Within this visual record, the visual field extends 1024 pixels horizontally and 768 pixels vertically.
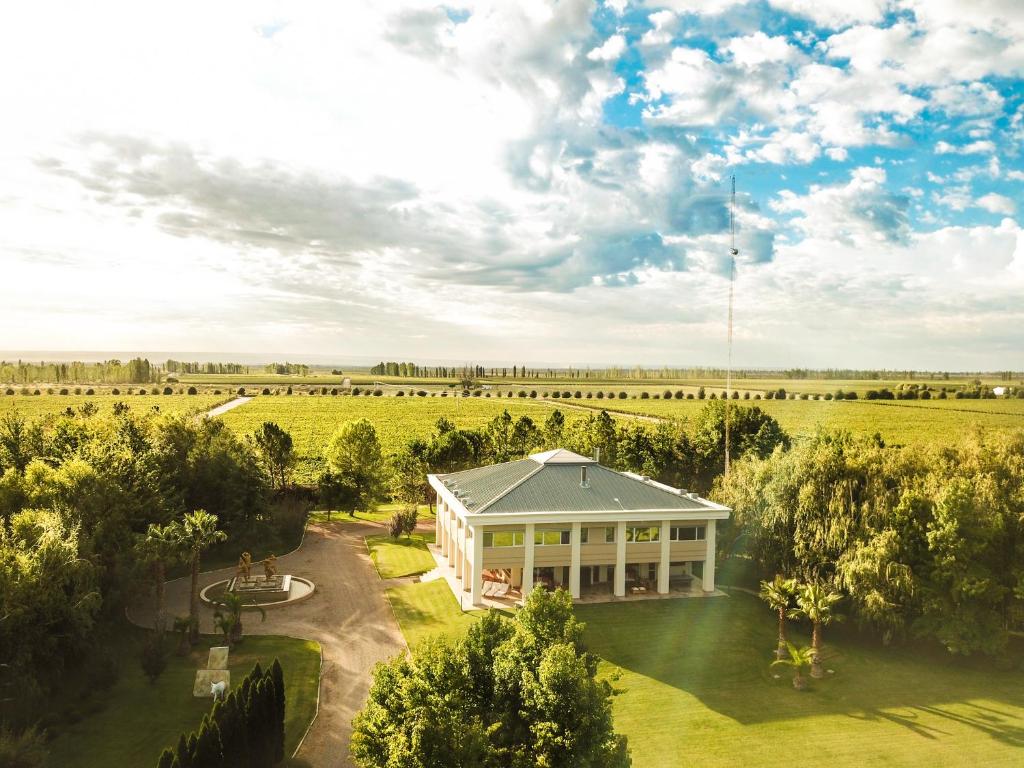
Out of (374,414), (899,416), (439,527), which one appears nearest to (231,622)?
(439,527)

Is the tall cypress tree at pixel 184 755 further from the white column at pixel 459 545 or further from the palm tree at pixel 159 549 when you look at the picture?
the white column at pixel 459 545

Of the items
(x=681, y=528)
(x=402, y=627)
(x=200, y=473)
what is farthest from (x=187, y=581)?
(x=681, y=528)

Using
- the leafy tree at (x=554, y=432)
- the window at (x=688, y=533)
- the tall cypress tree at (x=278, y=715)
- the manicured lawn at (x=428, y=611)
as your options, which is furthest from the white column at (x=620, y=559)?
the leafy tree at (x=554, y=432)

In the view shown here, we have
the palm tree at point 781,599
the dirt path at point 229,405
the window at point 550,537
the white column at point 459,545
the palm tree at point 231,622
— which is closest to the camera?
the palm tree at point 231,622

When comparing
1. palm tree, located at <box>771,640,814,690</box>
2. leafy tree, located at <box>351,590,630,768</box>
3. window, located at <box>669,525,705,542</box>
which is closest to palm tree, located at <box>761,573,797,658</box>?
palm tree, located at <box>771,640,814,690</box>

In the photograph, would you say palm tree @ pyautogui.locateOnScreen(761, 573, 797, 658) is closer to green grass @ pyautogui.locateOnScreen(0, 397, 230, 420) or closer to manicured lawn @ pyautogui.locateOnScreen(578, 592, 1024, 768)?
manicured lawn @ pyautogui.locateOnScreen(578, 592, 1024, 768)

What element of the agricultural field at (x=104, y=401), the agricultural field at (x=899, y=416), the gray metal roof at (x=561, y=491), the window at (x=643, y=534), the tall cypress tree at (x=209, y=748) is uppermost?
the agricultural field at (x=899, y=416)
